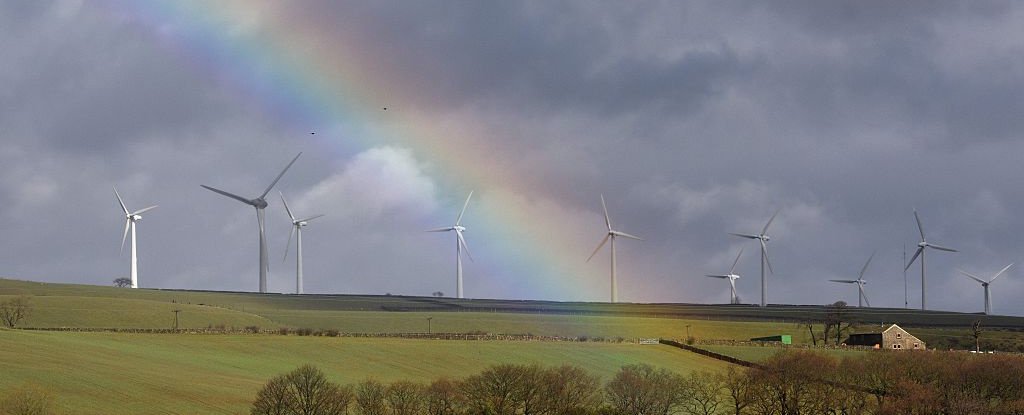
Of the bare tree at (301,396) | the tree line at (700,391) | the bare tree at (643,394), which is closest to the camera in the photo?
the bare tree at (301,396)

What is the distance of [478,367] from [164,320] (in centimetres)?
5300

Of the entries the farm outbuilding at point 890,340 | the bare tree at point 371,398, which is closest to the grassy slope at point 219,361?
the bare tree at point 371,398

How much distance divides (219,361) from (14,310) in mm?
53759

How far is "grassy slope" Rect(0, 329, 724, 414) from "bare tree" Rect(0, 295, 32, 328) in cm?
2601

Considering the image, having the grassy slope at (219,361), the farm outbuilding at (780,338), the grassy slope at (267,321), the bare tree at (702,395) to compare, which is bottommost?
the bare tree at (702,395)

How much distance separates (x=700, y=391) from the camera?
116 meters

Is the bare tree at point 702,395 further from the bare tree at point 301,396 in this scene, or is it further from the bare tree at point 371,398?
the bare tree at point 301,396

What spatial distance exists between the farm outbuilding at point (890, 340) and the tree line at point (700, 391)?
36.0 meters

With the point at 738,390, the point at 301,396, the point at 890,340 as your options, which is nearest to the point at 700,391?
the point at 738,390

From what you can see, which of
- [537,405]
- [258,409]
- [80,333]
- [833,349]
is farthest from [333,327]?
[258,409]

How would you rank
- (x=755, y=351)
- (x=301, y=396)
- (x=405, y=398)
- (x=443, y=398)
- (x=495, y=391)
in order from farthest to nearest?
(x=755, y=351) → (x=495, y=391) → (x=443, y=398) → (x=405, y=398) → (x=301, y=396)

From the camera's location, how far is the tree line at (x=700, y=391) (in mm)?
100812

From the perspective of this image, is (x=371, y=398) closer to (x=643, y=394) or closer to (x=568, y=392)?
(x=568, y=392)

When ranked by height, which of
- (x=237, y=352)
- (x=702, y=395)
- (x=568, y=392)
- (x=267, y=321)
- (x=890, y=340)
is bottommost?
(x=702, y=395)
